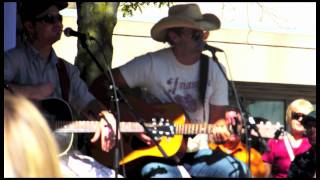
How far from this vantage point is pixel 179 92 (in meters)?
4.19

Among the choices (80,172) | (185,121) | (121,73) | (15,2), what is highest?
(15,2)

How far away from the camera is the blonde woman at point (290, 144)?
14.1ft

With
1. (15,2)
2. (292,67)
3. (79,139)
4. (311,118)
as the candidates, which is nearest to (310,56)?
(292,67)

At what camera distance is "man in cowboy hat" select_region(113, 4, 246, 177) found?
4.16 meters

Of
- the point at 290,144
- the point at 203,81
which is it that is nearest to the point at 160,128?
the point at 203,81

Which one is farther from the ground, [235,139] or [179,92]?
[179,92]

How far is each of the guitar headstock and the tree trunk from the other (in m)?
0.45

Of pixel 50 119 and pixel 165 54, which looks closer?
pixel 50 119

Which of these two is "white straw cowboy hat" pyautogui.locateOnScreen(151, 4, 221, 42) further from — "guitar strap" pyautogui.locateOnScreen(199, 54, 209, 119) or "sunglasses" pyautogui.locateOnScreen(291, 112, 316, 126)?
"sunglasses" pyautogui.locateOnScreen(291, 112, 316, 126)

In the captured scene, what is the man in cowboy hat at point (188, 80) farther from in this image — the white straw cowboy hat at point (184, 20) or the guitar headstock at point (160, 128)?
the guitar headstock at point (160, 128)

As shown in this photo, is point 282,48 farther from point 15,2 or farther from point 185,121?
point 15,2

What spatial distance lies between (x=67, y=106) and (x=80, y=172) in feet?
1.31

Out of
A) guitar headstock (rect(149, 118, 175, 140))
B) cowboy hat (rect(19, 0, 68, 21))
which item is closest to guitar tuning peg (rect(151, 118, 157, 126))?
guitar headstock (rect(149, 118, 175, 140))

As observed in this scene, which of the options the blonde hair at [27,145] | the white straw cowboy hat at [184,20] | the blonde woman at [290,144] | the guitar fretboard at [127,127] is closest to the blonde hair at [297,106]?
Answer: the blonde woman at [290,144]
